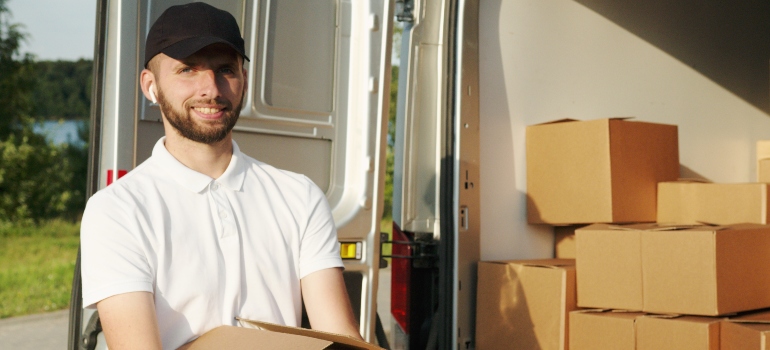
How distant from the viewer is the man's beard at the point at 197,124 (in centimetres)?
206

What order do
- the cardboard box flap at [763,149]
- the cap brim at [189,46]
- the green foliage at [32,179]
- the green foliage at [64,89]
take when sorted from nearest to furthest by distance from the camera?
the cap brim at [189,46], the cardboard box flap at [763,149], the green foliage at [32,179], the green foliage at [64,89]

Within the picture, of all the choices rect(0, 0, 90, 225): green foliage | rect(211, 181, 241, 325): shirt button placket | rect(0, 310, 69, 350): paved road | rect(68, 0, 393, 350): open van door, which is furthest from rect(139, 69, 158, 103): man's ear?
rect(0, 0, 90, 225): green foliage

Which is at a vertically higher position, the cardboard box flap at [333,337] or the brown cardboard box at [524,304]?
the cardboard box flap at [333,337]

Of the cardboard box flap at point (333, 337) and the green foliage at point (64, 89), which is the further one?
the green foliage at point (64, 89)

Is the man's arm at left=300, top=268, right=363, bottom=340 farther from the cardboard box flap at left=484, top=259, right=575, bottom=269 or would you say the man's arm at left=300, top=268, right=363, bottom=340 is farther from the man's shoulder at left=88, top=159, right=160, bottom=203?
the cardboard box flap at left=484, top=259, right=575, bottom=269

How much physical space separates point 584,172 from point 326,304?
2.17 m

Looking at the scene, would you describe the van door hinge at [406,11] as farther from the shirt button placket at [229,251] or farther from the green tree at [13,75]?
the green tree at [13,75]

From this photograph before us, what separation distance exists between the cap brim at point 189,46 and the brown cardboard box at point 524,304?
204cm

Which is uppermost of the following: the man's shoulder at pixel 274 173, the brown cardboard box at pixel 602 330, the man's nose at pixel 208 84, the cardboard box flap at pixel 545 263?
the man's nose at pixel 208 84

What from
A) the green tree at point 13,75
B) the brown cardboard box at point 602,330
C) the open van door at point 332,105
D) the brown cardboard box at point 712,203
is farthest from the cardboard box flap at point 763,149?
the green tree at point 13,75

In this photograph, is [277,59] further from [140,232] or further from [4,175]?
[4,175]

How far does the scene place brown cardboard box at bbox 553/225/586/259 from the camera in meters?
4.13

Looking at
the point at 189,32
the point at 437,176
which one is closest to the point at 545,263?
the point at 437,176

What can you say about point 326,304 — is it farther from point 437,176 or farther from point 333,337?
point 437,176
